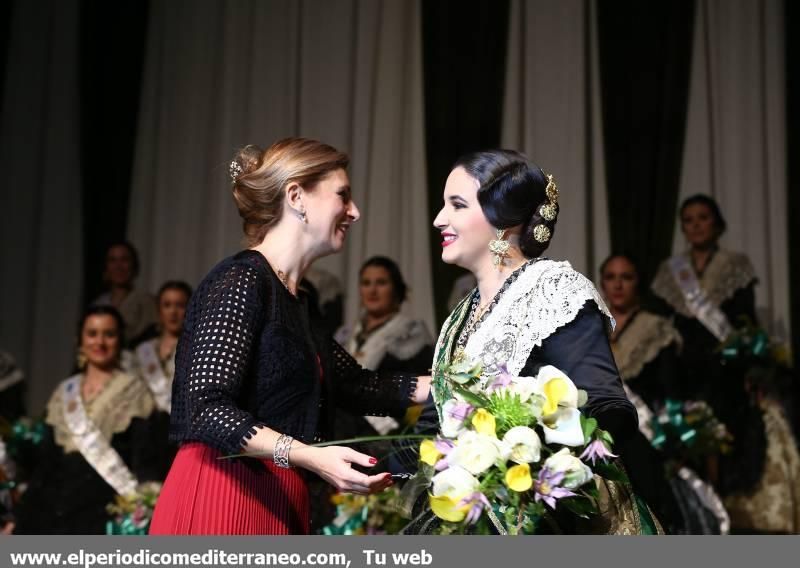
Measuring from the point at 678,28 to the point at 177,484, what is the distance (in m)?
4.60

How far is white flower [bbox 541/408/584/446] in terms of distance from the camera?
173 cm

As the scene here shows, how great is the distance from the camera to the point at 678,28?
606 centimetres

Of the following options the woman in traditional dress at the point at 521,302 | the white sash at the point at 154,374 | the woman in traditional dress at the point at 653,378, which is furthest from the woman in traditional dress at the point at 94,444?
the woman in traditional dress at the point at 521,302

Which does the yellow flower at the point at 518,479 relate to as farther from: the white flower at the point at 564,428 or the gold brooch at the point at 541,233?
the gold brooch at the point at 541,233

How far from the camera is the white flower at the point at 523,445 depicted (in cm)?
170

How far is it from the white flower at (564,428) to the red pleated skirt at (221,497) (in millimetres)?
659

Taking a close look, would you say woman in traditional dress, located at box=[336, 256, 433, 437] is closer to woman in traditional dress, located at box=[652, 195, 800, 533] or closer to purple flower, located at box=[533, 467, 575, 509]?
woman in traditional dress, located at box=[652, 195, 800, 533]

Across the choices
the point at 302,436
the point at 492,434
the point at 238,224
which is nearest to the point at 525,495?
the point at 492,434

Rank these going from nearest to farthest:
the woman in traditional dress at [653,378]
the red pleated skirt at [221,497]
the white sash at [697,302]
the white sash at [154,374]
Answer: the red pleated skirt at [221,497], the woman in traditional dress at [653,378], the white sash at [154,374], the white sash at [697,302]

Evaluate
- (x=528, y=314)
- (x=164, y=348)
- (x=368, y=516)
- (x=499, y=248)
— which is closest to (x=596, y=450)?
(x=528, y=314)

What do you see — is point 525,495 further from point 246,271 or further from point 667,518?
point 667,518

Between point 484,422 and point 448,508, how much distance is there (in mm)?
135

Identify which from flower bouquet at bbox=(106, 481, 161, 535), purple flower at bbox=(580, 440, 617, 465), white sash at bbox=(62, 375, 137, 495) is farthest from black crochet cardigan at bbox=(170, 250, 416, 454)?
white sash at bbox=(62, 375, 137, 495)

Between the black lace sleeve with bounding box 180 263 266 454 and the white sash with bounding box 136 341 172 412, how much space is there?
2827 mm
